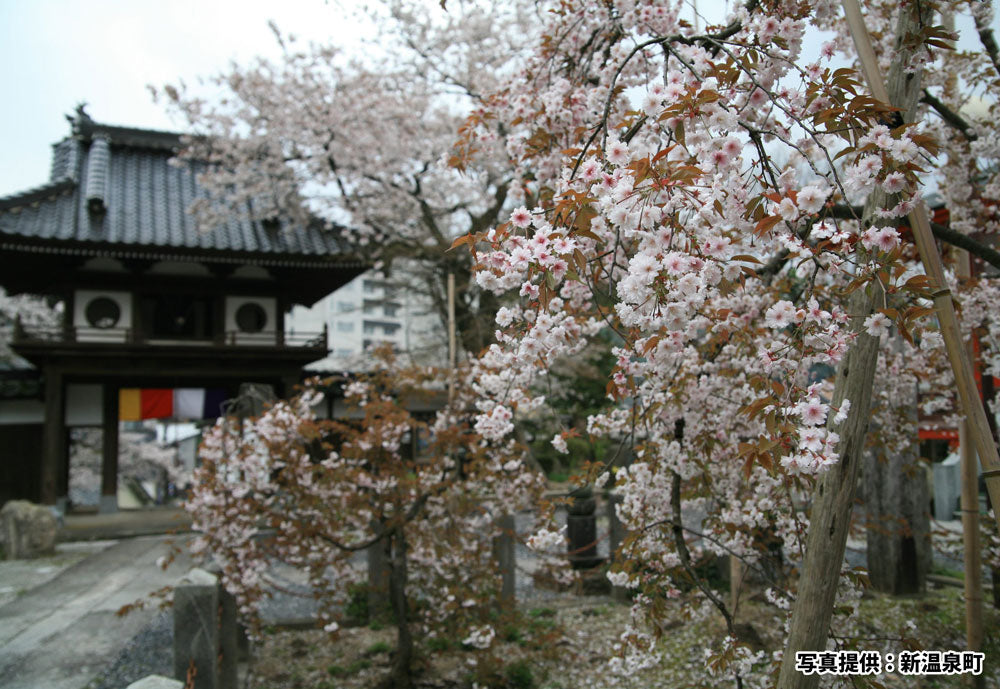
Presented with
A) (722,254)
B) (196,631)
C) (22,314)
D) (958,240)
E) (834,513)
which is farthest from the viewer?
(22,314)

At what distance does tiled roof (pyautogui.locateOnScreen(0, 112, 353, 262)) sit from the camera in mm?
10656

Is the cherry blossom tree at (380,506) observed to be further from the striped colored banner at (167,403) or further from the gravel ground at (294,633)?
the striped colored banner at (167,403)

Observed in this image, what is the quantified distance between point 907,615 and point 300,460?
4824 mm

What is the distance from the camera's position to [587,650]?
4.84 m

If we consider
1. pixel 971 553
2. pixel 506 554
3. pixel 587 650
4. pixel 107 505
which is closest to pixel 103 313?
pixel 107 505

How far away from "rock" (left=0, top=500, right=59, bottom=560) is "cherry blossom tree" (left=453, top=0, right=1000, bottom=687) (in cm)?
887

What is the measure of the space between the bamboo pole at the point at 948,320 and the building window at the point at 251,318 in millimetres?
12167

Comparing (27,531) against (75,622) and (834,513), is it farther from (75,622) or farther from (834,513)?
(834,513)

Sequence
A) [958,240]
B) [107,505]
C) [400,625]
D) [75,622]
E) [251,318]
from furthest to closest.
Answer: [251,318] < [107,505] < [75,622] < [400,625] < [958,240]

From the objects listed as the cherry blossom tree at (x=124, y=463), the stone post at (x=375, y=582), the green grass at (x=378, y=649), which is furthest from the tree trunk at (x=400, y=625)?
the cherry blossom tree at (x=124, y=463)

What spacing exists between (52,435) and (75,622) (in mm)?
6627

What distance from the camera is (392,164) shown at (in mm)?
11312

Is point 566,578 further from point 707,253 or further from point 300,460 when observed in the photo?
point 707,253

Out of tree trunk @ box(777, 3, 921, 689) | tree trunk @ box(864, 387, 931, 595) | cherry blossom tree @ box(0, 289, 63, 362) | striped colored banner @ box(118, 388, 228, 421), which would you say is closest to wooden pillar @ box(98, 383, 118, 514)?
striped colored banner @ box(118, 388, 228, 421)
